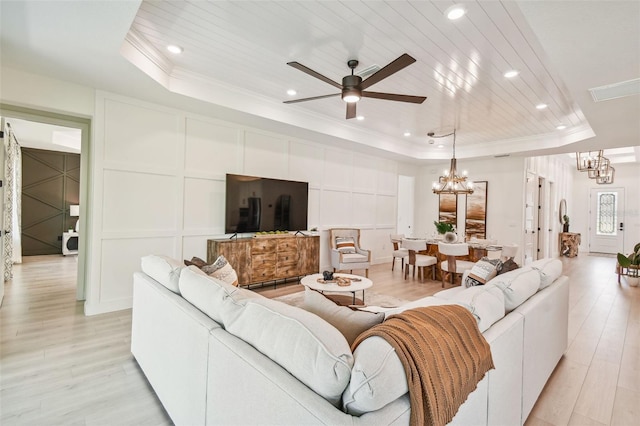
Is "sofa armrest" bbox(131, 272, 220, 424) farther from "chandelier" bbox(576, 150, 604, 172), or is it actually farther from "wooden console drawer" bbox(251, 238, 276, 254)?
"chandelier" bbox(576, 150, 604, 172)

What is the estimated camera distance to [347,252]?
19.5 ft

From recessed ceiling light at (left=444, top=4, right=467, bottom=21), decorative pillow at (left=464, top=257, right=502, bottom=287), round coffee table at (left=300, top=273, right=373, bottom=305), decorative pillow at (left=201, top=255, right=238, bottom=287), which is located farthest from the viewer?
round coffee table at (left=300, top=273, right=373, bottom=305)

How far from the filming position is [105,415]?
79.6 inches

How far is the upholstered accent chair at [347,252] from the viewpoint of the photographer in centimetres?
565

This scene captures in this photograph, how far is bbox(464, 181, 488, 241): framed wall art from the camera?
25.1 feet

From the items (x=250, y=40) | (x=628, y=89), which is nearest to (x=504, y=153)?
(x=628, y=89)

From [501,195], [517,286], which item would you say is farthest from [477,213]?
[517,286]

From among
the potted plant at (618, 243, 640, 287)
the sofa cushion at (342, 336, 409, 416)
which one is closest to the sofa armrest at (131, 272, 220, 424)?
the sofa cushion at (342, 336, 409, 416)

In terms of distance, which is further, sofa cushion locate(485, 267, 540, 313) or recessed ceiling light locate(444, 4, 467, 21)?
recessed ceiling light locate(444, 4, 467, 21)

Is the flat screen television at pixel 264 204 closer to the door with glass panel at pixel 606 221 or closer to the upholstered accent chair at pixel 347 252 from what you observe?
the upholstered accent chair at pixel 347 252

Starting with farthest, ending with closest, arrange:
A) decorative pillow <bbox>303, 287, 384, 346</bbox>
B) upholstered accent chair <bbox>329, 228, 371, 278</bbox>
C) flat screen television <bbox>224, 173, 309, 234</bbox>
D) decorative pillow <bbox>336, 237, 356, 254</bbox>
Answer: decorative pillow <bbox>336, 237, 356, 254</bbox> → upholstered accent chair <bbox>329, 228, 371, 278</bbox> → flat screen television <bbox>224, 173, 309, 234</bbox> → decorative pillow <bbox>303, 287, 384, 346</bbox>

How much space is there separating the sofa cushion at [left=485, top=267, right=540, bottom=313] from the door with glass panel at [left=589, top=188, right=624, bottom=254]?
1078cm

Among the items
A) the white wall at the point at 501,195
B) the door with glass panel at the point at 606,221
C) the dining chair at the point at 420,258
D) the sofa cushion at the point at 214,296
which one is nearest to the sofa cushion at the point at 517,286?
the sofa cushion at the point at 214,296

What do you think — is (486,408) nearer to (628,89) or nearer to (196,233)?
(628,89)
